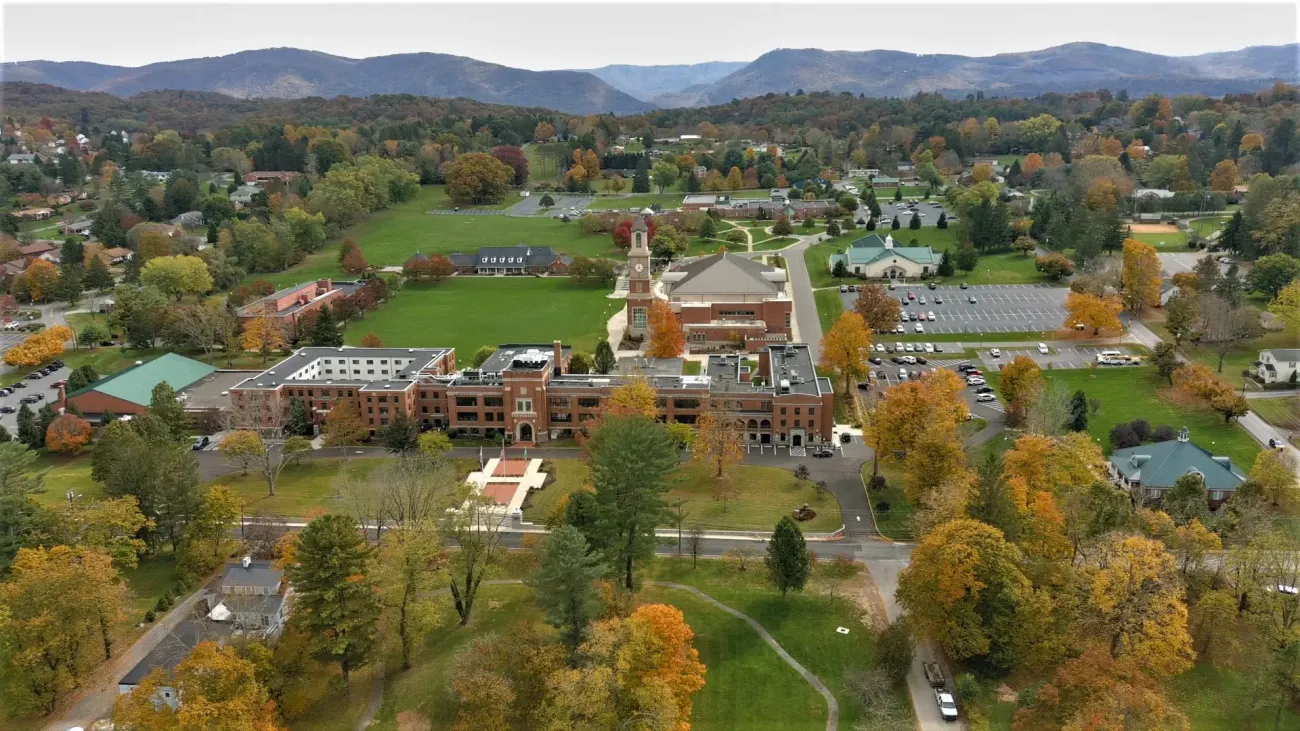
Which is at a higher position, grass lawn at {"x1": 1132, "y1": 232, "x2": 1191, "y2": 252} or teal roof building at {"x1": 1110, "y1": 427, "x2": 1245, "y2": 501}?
grass lawn at {"x1": 1132, "y1": 232, "x2": 1191, "y2": 252}

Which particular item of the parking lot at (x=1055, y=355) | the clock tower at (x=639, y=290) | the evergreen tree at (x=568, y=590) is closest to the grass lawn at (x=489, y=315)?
the clock tower at (x=639, y=290)

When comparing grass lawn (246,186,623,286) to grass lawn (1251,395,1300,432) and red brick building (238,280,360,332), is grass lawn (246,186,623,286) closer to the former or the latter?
red brick building (238,280,360,332)

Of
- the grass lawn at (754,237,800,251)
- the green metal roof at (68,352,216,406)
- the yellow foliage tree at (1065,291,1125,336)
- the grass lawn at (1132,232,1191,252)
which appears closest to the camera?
the green metal roof at (68,352,216,406)

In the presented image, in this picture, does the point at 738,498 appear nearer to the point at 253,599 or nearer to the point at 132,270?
the point at 253,599

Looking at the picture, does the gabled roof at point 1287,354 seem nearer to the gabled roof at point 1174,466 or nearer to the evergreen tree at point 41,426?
the gabled roof at point 1174,466

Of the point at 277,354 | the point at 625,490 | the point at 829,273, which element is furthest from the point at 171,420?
the point at 829,273

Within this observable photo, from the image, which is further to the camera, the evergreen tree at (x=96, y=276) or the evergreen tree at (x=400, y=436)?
the evergreen tree at (x=96, y=276)

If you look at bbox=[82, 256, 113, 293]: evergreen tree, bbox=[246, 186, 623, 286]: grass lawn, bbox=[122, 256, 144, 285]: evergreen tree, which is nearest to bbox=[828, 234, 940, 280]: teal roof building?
bbox=[246, 186, 623, 286]: grass lawn
